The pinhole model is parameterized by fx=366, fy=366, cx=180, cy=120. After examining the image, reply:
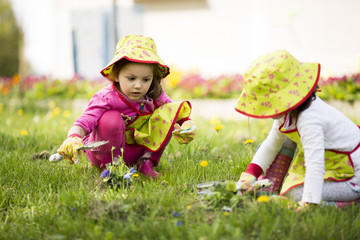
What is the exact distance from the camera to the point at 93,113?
94.0 inches

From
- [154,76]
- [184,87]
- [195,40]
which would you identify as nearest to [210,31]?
[195,40]

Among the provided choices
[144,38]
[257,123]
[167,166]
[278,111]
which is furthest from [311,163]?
[257,123]

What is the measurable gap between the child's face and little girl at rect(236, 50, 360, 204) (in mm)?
755

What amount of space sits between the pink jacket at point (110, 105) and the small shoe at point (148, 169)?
35 cm

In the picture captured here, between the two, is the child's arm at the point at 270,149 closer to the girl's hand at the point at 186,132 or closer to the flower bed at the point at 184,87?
the girl's hand at the point at 186,132

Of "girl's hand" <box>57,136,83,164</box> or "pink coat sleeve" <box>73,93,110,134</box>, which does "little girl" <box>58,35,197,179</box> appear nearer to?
"pink coat sleeve" <box>73,93,110,134</box>

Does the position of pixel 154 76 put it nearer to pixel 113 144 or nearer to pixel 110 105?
pixel 110 105

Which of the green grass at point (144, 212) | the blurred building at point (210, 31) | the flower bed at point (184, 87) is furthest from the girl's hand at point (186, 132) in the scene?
the blurred building at point (210, 31)

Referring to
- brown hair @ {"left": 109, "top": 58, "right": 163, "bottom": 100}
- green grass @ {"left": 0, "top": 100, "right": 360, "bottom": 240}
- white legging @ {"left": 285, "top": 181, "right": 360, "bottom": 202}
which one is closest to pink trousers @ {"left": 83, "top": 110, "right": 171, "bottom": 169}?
green grass @ {"left": 0, "top": 100, "right": 360, "bottom": 240}

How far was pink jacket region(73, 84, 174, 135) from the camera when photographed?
92.1 inches

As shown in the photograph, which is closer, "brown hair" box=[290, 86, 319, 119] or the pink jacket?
"brown hair" box=[290, 86, 319, 119]

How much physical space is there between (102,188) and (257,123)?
276 cm

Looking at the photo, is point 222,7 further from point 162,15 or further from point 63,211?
point 63,211

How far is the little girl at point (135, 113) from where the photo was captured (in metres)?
2.38
